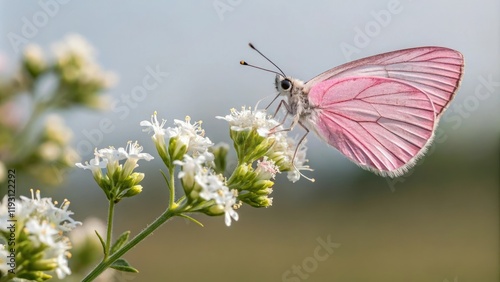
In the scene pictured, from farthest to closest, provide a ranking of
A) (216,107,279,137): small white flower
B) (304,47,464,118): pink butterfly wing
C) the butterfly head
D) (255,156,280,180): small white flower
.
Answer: (304,47,464,118): pink butterfly wing < the butterfly head < (216,107,279,137): small white flower < (255,156,280,180): small white flower

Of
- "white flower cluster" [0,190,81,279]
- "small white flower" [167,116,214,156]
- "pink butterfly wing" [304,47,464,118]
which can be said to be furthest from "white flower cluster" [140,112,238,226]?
"pink butterfly wing" [304,47,464,118]

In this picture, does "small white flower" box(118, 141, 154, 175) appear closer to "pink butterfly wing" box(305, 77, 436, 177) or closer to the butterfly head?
the butterfly head

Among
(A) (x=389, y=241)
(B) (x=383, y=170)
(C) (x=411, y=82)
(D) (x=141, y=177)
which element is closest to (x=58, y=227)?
(D) (x=141, y=177)

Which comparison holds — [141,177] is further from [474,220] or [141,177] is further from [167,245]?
[474,220]

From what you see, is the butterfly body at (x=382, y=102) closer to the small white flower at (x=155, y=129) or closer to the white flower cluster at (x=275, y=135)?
the white flower cluster at (x=275, y=135)

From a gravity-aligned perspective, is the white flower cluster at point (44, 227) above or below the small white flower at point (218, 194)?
above

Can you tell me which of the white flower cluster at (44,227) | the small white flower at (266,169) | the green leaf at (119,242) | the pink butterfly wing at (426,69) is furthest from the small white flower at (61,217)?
the pink butterfly wing at (426,69)

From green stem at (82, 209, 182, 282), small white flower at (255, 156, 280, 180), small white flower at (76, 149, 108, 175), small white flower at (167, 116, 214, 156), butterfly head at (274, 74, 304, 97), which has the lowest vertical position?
small white flower at (255, 156, 280, 180)
